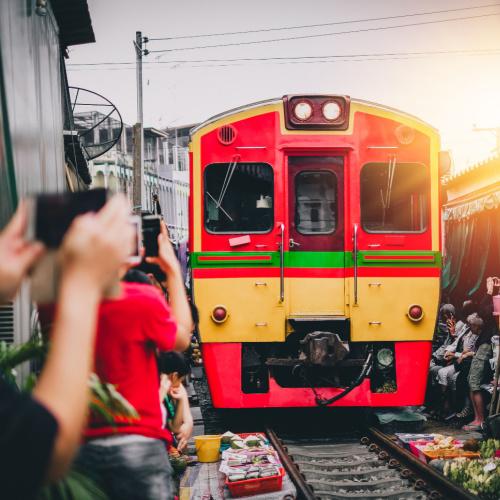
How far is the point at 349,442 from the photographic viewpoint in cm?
804

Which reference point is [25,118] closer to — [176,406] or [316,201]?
[176,406]

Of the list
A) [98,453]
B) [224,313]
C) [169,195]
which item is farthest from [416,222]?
[169,195]

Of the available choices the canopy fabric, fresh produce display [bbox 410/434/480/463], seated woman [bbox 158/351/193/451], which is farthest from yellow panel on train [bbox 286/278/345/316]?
the canopy fabric

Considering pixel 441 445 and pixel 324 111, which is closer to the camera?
pixel 441 445

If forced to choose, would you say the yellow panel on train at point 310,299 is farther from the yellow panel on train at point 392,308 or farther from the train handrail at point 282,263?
the yellow panel on train at point 392,308

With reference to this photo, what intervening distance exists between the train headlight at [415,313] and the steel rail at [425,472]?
120cm

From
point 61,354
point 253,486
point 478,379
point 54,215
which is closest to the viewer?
point 61,354

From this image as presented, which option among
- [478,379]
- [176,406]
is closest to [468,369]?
[478,379]

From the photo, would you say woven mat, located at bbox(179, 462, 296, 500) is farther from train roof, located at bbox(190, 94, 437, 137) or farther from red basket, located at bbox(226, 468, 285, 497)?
train roof, located at bbox(190, 94, 437, 137)

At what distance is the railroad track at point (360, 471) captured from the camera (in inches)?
238

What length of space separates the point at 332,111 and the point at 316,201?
3.10 ft

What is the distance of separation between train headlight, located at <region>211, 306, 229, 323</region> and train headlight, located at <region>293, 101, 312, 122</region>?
6.91 ft

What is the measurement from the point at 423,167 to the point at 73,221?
7222 mm

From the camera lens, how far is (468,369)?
9633 millimetres
